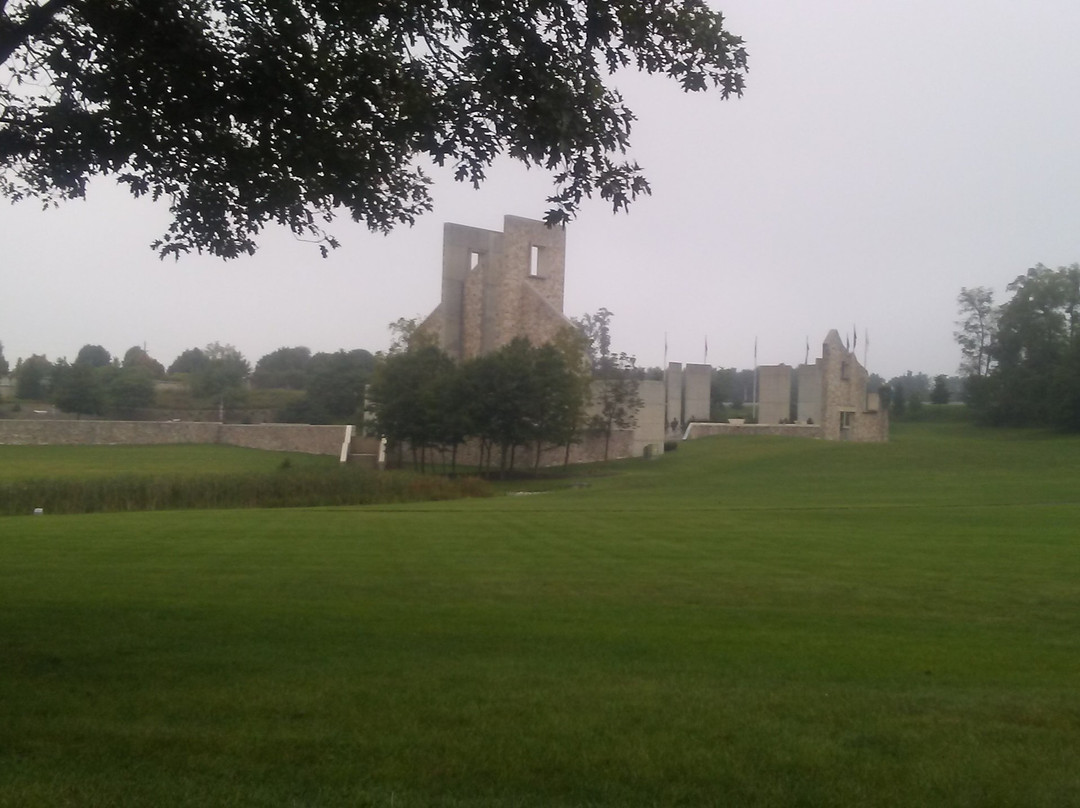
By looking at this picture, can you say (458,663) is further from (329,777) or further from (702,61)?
(702,61)

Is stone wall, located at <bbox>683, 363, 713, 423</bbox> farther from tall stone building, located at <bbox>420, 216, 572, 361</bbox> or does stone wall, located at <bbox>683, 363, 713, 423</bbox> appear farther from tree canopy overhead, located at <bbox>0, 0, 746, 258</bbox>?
tree canopy overhead, located at <bbox>0, 0, 746, 258</bbox>

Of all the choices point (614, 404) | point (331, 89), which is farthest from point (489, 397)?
point (331, 89)

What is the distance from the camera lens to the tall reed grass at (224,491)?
103ft

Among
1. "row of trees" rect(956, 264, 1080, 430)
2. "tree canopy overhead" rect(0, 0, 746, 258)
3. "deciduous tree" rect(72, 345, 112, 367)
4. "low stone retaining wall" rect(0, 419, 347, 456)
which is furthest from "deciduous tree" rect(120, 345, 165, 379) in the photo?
"tree canopy overhead" rect(0, 0, 746, 258)

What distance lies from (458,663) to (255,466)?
4627cm

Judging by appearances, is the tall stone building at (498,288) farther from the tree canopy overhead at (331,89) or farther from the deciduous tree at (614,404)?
the tree canopy overhead at (331,89)

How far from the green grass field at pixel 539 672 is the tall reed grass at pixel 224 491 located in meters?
14.8

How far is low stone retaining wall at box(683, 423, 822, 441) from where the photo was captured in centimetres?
6700

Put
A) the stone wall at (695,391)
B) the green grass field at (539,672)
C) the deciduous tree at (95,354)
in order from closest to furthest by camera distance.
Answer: the green grass field at (539,672) → the stone wall at (695,391) → the deciduous tree at (95,354)

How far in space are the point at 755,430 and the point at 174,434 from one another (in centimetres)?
3779

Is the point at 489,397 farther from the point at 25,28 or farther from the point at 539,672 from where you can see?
the point at 539,672

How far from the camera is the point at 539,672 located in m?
7.67

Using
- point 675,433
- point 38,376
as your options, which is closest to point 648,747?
point 675,433

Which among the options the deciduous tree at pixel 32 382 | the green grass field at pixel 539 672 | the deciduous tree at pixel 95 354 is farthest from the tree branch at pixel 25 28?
the deciduous tree at pixel 95 354
